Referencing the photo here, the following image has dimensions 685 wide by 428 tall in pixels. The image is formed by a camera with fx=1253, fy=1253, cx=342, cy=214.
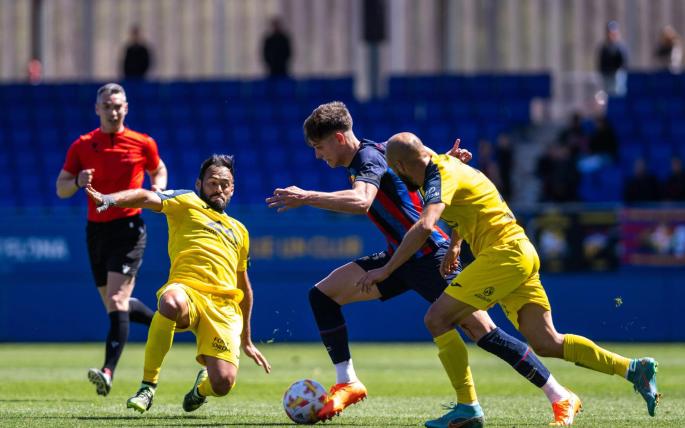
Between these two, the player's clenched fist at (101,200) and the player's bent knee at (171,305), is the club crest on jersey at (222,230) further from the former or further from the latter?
the player's clenched fist at (101,200)

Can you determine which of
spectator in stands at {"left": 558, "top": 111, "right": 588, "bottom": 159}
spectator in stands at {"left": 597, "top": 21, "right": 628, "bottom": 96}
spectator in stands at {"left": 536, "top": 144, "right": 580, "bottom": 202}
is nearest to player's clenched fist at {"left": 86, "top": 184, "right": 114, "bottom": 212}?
spectator in stands at {"left": 536, "top": 144, "right": 580, "bottom": 202}

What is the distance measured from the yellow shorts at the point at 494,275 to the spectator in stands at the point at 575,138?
38.1 ft

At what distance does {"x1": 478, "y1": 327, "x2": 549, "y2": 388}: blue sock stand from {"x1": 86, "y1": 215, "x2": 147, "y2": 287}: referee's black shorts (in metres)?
3.51

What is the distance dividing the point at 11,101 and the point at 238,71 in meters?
6.03

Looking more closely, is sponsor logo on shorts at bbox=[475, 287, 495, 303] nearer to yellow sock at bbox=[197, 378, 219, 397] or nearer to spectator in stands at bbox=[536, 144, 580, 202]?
yellow sock at bbox=[197, 378, 219, 397]

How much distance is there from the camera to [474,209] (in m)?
7.64

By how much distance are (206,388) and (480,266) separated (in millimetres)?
2045

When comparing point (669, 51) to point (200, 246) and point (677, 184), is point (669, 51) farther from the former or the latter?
point (200, 246)

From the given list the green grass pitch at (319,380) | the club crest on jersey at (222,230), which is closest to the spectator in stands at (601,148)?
the green grass pitch at (319,380)

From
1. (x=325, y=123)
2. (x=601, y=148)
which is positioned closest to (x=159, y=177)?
(x=325, y=123)

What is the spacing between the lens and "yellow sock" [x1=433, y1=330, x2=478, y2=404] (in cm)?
753

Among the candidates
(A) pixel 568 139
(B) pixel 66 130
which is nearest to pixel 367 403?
(A) pixel 568 139

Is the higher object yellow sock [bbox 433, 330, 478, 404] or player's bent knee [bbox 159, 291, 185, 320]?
player's bent knee [bbox 159, 291, 185, 320]

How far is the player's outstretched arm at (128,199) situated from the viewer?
8086 mm
